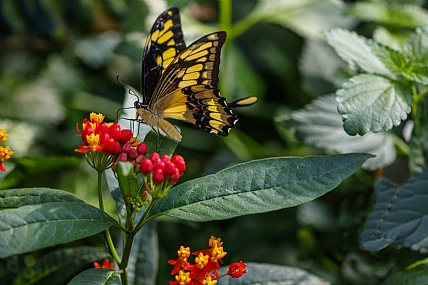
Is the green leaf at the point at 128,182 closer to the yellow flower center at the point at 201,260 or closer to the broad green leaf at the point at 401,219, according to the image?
the yellow flower center at the point at 201,260

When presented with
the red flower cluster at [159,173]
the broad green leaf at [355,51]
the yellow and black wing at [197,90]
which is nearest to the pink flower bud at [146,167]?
the red flower cluster at [159,173]

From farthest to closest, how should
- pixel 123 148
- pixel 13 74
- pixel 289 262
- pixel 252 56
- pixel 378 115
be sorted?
pixel 252 56
pixel 13 74
pixel 289 262
pixel 378 115
pixel 123 148

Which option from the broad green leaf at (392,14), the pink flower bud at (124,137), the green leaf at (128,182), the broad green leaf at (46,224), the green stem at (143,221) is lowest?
the green stem at (143,221)

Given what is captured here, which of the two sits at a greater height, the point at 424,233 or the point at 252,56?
the point at 252,56

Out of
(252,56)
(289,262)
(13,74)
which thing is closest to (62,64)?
(13,74)

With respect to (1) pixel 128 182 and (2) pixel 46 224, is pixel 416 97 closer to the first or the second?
(1) pixel 128 182

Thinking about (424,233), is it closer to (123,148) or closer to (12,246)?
(123,148)
